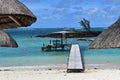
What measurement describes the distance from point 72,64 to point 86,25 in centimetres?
4338

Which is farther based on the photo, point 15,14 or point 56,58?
point 56,58

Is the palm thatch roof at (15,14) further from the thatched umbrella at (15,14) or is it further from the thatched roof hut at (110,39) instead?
the thatched roof hut at (110,39)

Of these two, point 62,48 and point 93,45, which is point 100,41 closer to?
point 93,45

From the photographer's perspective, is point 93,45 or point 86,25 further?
point 86,25

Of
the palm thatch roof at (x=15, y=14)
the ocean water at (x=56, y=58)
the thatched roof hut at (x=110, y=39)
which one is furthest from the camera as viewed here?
the ocean water at (x=56, y=58)

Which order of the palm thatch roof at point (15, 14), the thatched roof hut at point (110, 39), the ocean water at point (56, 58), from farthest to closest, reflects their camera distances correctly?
the ocean water at point (56, 58)
the thatched roof hut at point (110, 39)
the palm thatch roof at point (15, 14)

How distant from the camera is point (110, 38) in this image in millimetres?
9711

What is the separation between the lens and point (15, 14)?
630cm

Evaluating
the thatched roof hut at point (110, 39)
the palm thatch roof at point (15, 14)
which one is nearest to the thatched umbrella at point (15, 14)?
the palm thatch roof at point (15, 14)

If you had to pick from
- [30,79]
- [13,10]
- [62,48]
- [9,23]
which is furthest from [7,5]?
[62,48]

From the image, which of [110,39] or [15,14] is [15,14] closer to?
[15,14]

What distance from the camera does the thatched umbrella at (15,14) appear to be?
6211 mm

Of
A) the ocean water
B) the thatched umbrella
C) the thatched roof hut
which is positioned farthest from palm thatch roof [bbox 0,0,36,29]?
the ocean water

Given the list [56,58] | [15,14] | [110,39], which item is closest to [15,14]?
[15,14]
